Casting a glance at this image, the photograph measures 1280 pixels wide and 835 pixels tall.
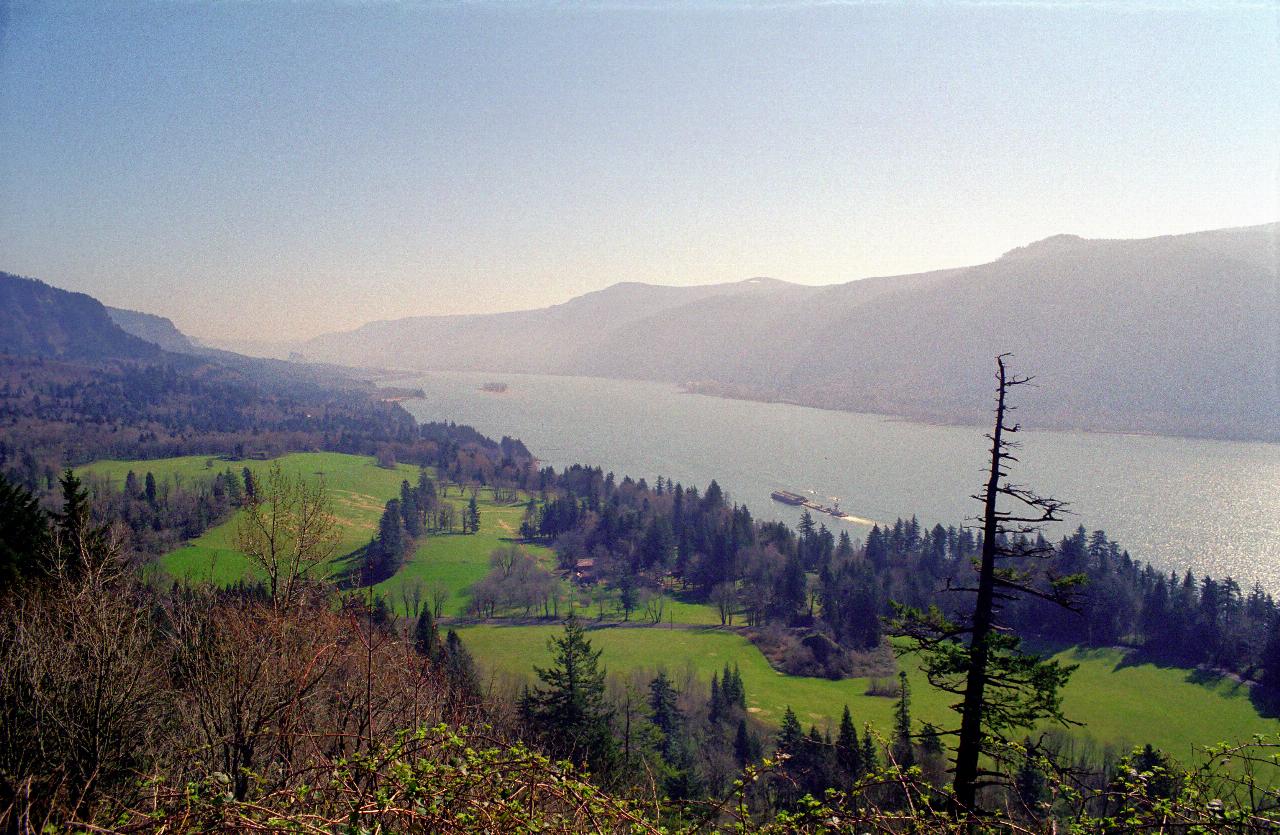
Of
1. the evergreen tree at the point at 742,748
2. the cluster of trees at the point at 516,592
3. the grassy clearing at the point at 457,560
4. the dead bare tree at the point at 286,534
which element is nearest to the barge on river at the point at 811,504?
the grassy clearing at the point at 457,560

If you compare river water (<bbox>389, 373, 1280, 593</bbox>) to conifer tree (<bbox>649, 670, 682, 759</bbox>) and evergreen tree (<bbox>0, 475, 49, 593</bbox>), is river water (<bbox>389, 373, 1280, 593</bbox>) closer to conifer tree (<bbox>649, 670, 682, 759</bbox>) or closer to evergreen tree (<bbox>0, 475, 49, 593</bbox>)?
conifer tree (<bbox>649, 670, 682, 759</bbox>)

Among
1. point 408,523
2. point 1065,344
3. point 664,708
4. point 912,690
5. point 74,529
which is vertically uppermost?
→ point 1065,344

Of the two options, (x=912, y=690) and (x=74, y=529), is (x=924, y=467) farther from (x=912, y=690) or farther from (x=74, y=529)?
(x=74, y=529)

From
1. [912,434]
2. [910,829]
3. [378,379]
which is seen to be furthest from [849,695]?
[378,379]

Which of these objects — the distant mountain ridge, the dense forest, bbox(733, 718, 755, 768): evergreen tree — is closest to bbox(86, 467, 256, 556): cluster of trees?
the dense forest

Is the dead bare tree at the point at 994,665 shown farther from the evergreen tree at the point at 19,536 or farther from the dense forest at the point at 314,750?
the evergreen tree at the point at 19,536

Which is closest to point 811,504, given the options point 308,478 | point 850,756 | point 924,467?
point 924,467
